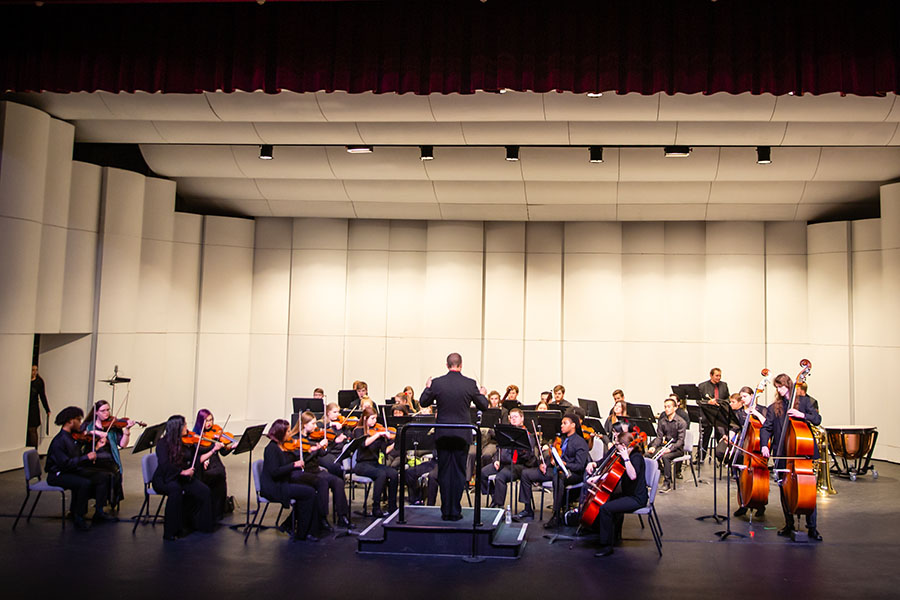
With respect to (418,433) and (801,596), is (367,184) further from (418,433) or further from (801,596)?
(801,596)

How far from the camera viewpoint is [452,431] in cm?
708

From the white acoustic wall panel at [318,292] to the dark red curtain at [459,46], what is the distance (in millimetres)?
6467

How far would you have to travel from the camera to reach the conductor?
23.2 ft

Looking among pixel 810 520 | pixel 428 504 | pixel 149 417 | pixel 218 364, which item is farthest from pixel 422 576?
pixel 218 364

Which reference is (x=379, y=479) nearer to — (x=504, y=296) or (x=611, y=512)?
(x=611, y=512)

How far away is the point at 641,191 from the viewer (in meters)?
13.0

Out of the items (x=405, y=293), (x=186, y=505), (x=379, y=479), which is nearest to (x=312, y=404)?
(x=379, y=479)

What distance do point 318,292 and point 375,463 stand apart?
21.9 ft

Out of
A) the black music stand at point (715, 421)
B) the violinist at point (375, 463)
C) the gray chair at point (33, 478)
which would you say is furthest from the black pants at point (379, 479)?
the black music stand at point (715, 421)

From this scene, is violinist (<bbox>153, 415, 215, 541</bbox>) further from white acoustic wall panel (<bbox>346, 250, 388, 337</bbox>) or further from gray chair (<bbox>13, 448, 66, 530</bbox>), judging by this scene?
white acoustic wall panel (<bbox>346, 250, 388, 337</bbox>)

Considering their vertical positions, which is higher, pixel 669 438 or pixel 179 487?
pixel 669 438

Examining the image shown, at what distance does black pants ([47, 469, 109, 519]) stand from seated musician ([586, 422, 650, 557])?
477cm

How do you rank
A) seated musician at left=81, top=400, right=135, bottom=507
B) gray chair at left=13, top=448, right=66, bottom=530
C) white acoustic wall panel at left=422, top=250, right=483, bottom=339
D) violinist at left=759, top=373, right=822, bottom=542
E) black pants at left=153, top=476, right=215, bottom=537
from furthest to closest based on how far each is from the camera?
white acoustic wall panel at left=422, top=250, right=483, bottom=339 < seated musician at left=81, top=400, right=135, bottom=507 < gray chair at left=13, top=448, right=66, bottom=530 < violinist at left=759, top=373, right=822, bottom=542 < black pants at left=153, top=476, right=215, bottom=537

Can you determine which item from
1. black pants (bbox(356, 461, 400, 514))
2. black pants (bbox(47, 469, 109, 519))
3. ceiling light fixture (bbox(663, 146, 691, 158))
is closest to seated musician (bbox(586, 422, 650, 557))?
black pants (bbox(356, 461, 400, 514))
